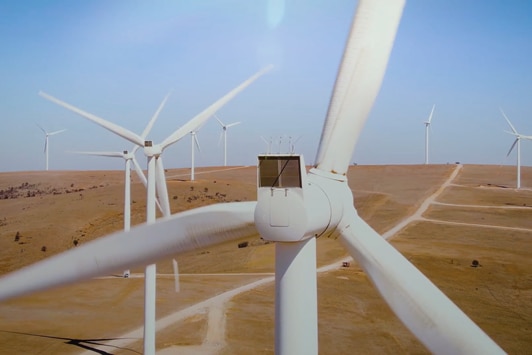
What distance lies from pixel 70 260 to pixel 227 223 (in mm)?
3525

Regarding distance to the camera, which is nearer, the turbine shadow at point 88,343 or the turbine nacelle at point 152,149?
the turbine nacelle at point 152,149

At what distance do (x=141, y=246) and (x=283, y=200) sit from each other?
322 centimetres

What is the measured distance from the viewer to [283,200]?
8.22m

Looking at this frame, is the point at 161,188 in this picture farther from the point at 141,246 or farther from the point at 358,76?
Result: the point at 358,76

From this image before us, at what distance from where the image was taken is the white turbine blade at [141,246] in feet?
29.9

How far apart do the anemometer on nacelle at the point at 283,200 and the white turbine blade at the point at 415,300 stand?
1.86 metres

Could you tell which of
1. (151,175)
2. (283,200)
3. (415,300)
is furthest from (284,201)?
(151,175)

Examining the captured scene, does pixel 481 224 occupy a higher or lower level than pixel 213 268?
higher

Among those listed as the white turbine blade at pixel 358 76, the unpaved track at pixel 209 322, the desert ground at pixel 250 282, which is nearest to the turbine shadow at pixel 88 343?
the desert ground at pixel 250 282

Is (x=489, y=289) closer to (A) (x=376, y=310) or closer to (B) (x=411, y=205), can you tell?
(A) (x=376, y=310)

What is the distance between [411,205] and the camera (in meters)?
83.6

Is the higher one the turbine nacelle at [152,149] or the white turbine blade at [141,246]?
the turbine nacelle at [152,149]

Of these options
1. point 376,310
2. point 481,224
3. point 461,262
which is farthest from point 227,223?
point 481,224

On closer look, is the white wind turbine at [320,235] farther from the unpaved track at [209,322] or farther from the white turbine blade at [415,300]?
the unpaved track at [209,322]
